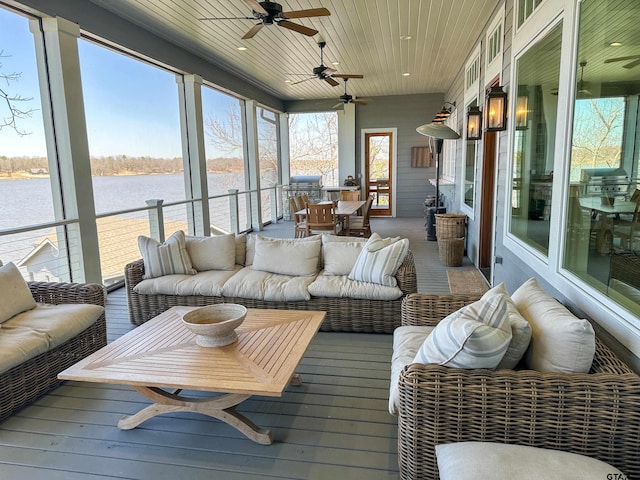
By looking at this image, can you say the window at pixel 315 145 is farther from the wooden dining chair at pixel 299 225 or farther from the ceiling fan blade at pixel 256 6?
the ceiling fan blade at pixel 256 6

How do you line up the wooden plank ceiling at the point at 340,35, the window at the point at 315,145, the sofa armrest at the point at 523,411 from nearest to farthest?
the sofa armrest at the point at 523,411
the wooden plank ceiling at the point at 340,35
the window at the point at 315,145

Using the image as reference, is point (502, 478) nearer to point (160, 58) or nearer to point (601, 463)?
point (601, 463)

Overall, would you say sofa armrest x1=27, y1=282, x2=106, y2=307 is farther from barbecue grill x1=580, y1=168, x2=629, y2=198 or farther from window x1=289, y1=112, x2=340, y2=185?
window x1=289, y1=112, x2=340, y2=185

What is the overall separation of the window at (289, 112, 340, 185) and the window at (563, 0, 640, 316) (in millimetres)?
9068

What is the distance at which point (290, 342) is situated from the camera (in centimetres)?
233

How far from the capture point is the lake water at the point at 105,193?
12.9 feet

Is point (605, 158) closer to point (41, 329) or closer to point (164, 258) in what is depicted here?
point (41, 329)

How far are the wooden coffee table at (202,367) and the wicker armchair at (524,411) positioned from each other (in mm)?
618

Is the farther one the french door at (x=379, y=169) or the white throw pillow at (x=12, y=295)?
the french door at (x=379, y=169)

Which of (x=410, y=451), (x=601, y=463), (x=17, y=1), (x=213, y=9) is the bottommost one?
(x=410, y=451)

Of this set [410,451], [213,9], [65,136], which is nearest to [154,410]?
[410,451]

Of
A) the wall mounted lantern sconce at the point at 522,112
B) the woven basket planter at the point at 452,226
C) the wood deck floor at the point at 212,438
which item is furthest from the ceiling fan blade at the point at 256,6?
the woven basket planter at the point at 452,226

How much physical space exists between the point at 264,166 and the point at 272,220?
1377mm

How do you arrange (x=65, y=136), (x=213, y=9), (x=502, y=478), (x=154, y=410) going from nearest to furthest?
(x=502, y=478) < (x=154, y=410) < (x=65, y=136) < (x=213, y=9)
